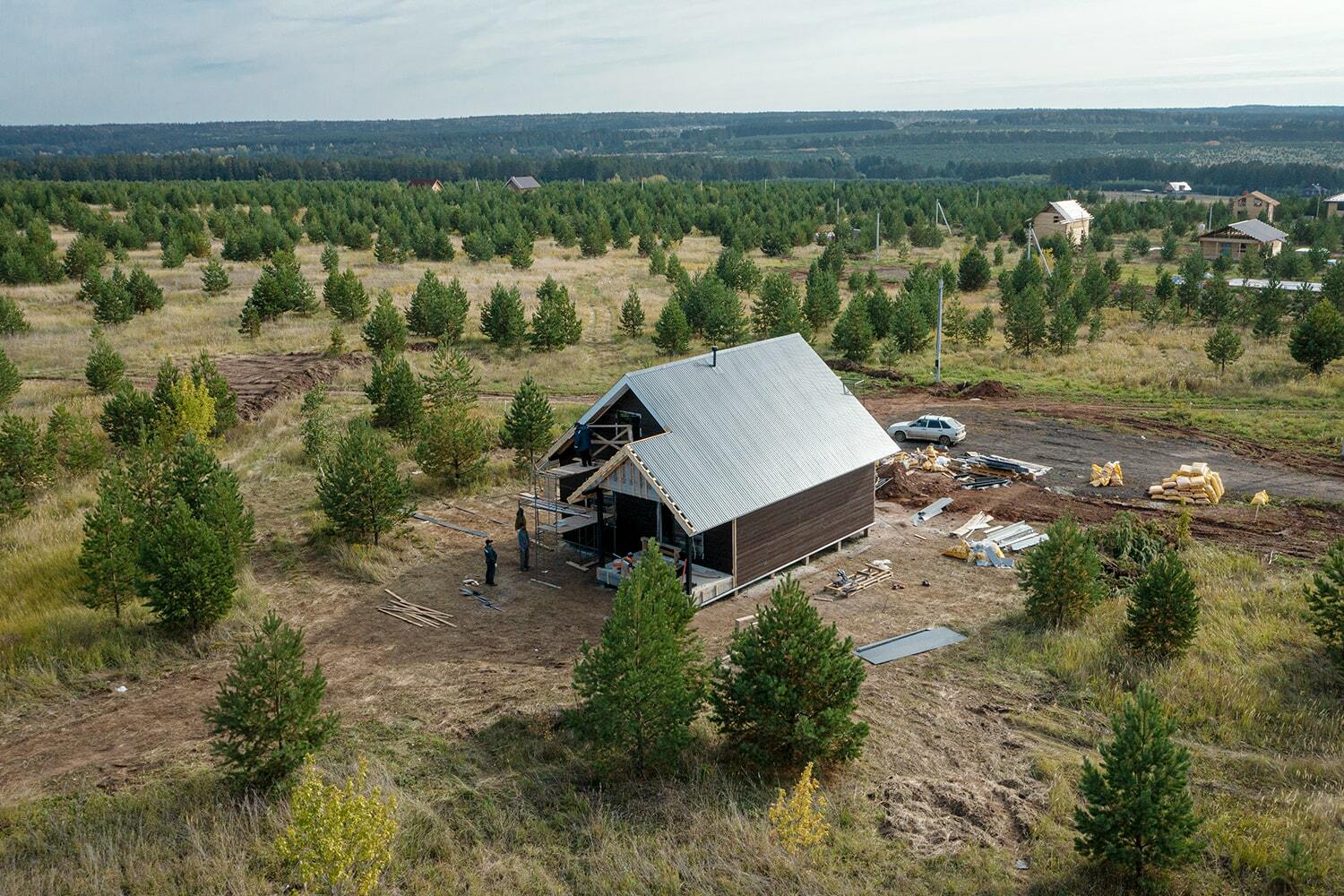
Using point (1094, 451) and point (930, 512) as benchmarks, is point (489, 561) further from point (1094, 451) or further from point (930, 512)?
point (1094, 451)

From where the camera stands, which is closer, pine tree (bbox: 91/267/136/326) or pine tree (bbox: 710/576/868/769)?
pine tree (bbox: 710/576/868/769)

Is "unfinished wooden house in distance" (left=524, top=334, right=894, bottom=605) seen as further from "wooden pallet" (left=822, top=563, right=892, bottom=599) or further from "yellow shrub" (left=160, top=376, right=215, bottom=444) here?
"yellow shrub" (left=160, top=376, right=215, bottom=444)

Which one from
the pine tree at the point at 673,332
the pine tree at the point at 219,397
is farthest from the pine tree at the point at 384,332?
the pine tree at the point at 673,332

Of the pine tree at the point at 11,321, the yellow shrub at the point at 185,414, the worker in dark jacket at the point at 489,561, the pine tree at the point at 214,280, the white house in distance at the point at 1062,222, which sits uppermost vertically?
the white house in distance at the point at 1062,222

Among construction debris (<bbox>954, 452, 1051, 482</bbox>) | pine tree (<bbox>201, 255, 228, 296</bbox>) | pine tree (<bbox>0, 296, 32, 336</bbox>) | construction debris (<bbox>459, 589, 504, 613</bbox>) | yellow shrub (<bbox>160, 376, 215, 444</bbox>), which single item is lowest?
construction debris (<bbox>459, 589, 504, 613</bbox>)

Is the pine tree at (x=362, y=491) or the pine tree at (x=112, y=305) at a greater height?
the pine tree at (x=112, y=305)

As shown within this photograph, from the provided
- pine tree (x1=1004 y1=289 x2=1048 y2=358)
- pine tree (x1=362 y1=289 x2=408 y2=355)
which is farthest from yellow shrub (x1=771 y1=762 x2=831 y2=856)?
pine tree (x1=1004 y1=289 x2=1048 y2=358)

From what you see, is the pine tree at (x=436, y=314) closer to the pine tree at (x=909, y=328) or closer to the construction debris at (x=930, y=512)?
the pine tree at (x=909, y=328)
